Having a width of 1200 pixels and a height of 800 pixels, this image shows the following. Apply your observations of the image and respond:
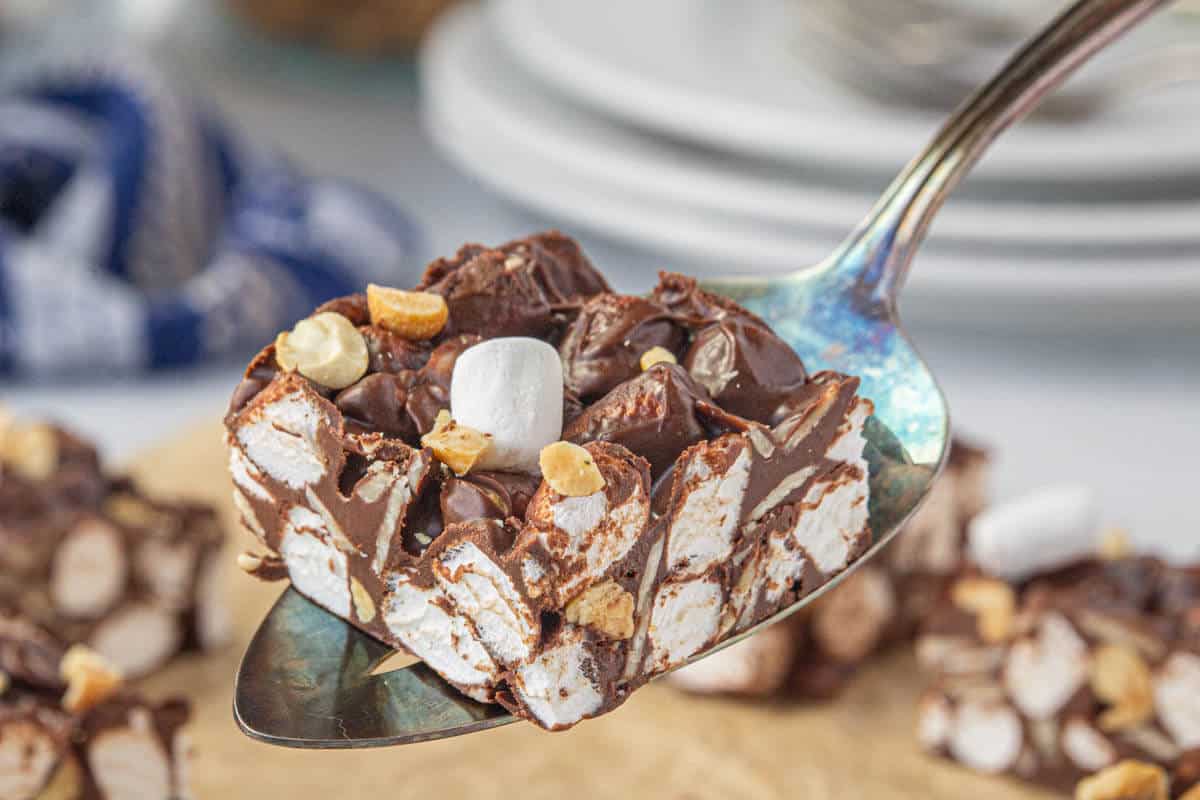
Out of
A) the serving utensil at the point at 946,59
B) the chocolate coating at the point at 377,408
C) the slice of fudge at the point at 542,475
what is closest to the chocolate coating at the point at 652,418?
the slice of fudge at the point at 542,475

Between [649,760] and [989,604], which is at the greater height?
[989,604]

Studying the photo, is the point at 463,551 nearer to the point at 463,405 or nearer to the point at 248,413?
the point at 463,405

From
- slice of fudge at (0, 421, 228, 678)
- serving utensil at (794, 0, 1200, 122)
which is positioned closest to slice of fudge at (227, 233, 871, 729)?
slice of fudge at (0, 421, 228, 678)

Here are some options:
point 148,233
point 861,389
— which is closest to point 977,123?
point 861,389

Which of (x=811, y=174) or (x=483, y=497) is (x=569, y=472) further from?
(x=811, y=174)

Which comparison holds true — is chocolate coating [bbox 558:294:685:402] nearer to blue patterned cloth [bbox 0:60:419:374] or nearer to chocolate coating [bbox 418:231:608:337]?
chocolate coating [bbox 418:231:608:337]

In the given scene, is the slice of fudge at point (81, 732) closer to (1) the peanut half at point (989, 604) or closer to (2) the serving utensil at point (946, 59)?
(1) the peanut half at point (989, 604)
